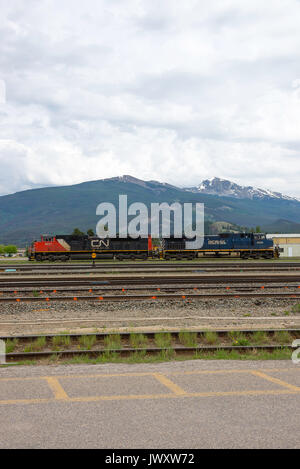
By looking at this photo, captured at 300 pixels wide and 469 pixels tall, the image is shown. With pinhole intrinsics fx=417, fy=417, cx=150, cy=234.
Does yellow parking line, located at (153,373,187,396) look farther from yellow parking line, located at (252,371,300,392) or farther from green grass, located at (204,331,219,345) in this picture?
green grass, located at (204,331,219,345)

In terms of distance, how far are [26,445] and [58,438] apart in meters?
0.39

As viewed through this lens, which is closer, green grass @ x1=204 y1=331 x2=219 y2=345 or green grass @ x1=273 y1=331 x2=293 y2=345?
green grass @ x1=204 y1=331 x2=219 y2=345

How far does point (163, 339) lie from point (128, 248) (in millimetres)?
41659

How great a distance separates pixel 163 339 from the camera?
11852 mm

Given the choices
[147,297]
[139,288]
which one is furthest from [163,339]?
[139,288]

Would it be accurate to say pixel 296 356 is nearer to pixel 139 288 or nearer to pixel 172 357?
pixel 172 357

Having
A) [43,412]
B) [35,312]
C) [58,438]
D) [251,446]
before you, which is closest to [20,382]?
[43,412]

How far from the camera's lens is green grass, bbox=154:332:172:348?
1105 cm

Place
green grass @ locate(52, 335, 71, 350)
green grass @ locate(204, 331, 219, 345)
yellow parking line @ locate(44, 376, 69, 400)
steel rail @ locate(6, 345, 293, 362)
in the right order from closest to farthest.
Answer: yellow parking line @ locate(44, 376, 69, 400) → steel rail @ locate(6, 345, 293, 362) → green grass @ locate(52, 335, 71, 350) → green grass @ locate(204, 331, 219, 345)

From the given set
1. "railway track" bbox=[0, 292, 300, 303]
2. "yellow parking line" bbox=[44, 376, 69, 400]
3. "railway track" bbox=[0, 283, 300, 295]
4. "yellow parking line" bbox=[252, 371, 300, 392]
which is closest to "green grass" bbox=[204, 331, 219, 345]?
"yellow parking line" bbox=[252, 371, 300, 392]

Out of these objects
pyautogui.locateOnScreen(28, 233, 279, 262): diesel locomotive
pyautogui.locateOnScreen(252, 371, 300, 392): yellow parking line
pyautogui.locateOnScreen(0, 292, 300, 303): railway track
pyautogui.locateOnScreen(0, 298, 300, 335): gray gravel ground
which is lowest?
pyautogui.locateOnScreen(0, 298, 300, 335): gray gravel ground

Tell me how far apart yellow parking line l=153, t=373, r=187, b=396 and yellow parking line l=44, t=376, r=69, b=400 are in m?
1.80

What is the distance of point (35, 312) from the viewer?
1741 centimetres
